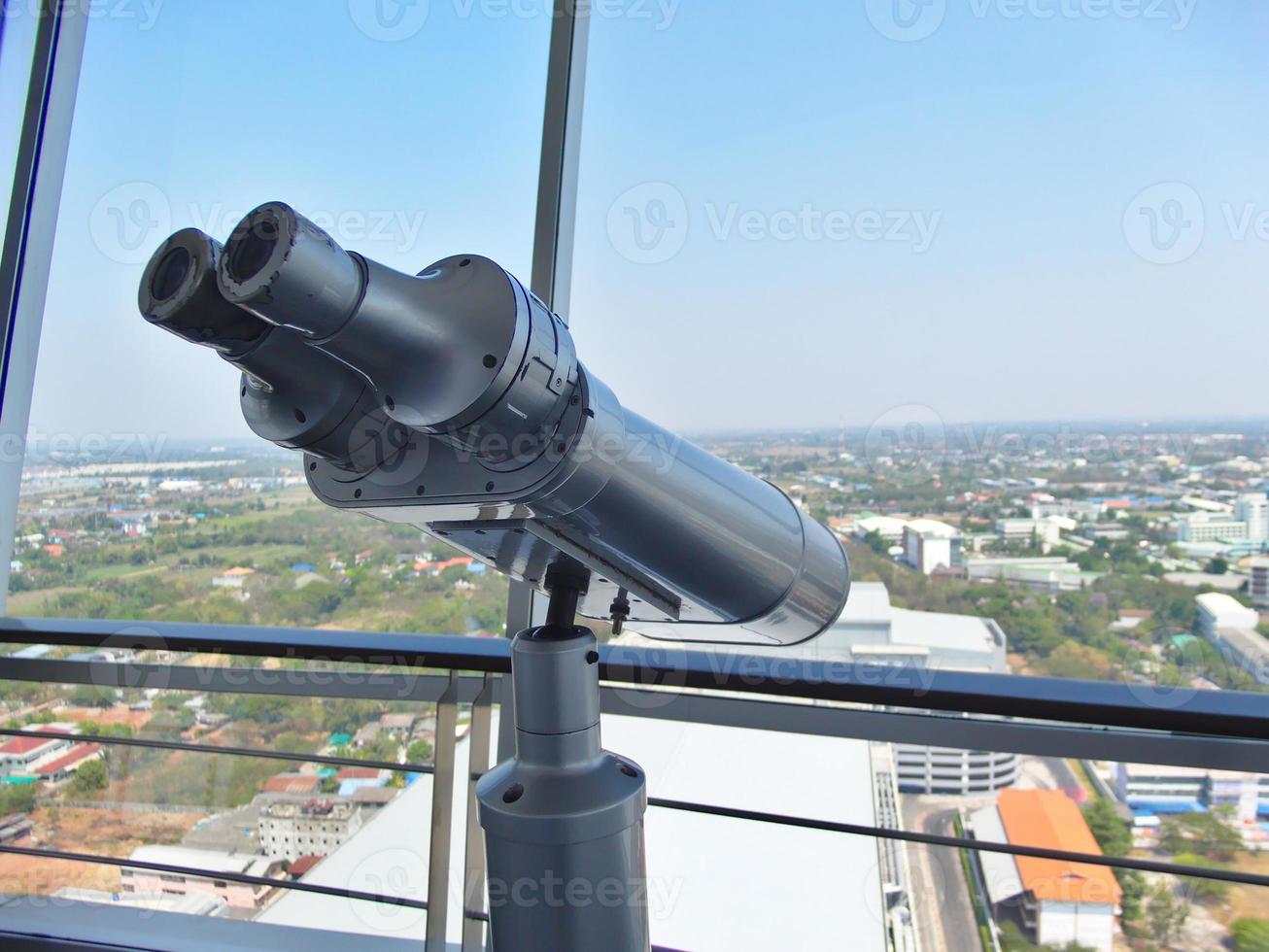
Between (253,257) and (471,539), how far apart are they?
0.30 meters

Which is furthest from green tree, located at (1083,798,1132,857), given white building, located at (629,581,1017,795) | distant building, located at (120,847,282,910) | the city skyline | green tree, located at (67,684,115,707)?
green tree, located at (67,684,115,707)

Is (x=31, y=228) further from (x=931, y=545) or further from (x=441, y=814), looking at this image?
(x=931, y=545)

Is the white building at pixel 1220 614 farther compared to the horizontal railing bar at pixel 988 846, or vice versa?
the white building at pixel 1220 614

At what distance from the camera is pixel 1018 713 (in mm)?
870

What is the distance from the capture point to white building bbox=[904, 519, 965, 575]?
129 centimetres

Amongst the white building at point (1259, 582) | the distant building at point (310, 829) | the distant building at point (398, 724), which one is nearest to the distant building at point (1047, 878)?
the white building at point (1259, 582)

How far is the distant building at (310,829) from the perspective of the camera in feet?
4.57

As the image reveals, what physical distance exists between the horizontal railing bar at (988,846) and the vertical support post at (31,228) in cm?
175

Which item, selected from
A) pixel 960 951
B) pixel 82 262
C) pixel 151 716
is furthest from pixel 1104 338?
pixel 82 262

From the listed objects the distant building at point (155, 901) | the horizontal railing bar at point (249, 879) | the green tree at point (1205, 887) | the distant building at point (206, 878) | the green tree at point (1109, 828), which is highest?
the green tree at point (1109, 828)

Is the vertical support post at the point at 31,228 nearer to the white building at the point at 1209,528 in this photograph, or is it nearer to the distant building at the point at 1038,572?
the distant building at the point at 1038,572

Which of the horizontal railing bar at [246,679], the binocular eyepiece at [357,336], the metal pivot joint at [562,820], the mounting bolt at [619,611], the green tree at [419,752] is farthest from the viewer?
the green tree at [419,752]

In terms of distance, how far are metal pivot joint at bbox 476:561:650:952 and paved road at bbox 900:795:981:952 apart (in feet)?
2.49

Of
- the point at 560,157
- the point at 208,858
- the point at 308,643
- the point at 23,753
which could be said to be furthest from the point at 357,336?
the point at 23,753
